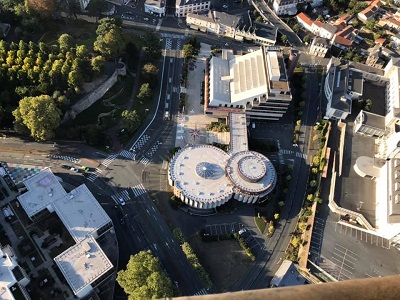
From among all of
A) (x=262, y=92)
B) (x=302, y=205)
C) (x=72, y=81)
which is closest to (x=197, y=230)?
(x=302, y=205)

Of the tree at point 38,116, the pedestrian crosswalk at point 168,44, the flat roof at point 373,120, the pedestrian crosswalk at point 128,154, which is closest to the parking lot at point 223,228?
the pedestrian crosswalk at point 128,154

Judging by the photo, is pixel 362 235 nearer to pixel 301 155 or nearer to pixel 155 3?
pixel 301 155

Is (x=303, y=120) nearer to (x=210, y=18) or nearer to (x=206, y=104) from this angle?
(x=206, y=104)

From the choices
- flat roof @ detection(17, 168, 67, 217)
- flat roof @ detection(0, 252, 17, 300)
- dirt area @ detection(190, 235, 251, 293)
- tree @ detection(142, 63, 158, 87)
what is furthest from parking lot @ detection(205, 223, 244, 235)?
tree @ detection(142, 63, 158, 87)

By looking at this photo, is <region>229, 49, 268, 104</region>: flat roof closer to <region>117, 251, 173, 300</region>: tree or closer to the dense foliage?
the dense foliage

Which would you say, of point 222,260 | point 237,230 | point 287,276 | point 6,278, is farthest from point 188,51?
point 6,278

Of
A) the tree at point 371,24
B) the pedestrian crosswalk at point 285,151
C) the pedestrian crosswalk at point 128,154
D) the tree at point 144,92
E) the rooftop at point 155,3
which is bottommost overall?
the pedestrian crosswalk at point 128,154

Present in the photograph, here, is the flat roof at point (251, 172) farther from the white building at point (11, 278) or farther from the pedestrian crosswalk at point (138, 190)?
the white building at point (11, 278)
